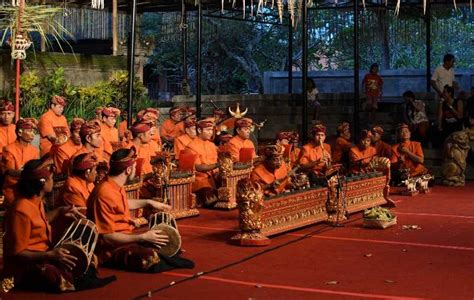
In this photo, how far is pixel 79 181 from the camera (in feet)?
24.9

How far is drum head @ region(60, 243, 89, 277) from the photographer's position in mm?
6176

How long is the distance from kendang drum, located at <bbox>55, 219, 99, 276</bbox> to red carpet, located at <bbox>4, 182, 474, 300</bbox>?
0.73 feet

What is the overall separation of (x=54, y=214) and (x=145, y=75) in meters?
21.5

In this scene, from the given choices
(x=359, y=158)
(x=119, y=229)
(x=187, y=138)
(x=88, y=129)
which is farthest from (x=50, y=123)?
(x=119, y=229)

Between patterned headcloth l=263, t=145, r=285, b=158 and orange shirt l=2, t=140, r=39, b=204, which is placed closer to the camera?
orange shirt l=2, t=140, r=39, b=204

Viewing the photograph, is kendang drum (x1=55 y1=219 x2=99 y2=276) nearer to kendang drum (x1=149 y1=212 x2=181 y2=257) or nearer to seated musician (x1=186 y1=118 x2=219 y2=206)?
kendang drum (x1=149 y1=212 x2=181 y2=257)

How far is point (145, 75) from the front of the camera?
2781cm

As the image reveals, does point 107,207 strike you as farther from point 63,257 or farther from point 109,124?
point 109,124

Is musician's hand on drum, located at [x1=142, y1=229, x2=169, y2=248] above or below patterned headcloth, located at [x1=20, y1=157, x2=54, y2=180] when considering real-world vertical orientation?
below

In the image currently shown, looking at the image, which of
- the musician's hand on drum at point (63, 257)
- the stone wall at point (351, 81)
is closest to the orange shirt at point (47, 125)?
the musician's hand on drum at point (63, 257)

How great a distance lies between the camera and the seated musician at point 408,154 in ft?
44.0

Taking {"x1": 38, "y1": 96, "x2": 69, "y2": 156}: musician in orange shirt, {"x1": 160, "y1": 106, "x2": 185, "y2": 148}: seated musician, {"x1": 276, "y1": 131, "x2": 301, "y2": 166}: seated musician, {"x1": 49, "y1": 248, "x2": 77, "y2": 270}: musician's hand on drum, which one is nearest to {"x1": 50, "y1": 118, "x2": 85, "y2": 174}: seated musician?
{"x1": 38, "y1": 96, "x2": 69, "y2": 156}: musician in orange shirt

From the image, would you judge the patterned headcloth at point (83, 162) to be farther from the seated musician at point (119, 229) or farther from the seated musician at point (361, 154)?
the seated musician at point (361, 154)

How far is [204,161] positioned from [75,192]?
13.2 feet
